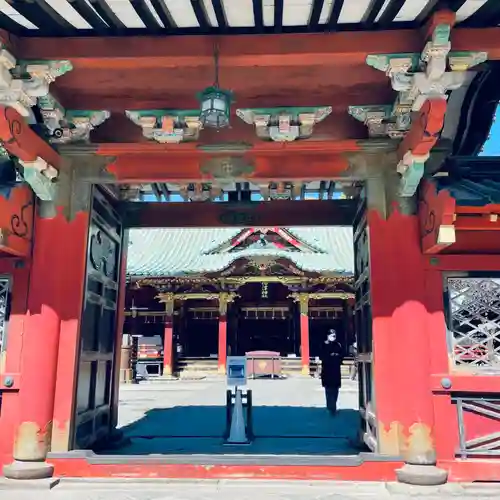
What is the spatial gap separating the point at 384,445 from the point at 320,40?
4.20 m

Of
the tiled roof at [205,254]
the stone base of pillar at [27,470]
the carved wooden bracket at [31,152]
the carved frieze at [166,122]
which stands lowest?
the stone base of pillar at [27,470]

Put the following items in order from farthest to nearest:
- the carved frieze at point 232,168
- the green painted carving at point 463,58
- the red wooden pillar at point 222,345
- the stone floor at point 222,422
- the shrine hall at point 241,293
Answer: the shrine hall at point 241,293 < the red wooden pillar at point 222,345 < the stone floor at point 222,422 < the carved frieze at point 232,168 < the green painted carving at point 463,58

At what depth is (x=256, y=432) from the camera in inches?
343

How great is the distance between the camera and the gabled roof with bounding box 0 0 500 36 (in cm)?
442

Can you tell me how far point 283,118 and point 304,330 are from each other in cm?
1951

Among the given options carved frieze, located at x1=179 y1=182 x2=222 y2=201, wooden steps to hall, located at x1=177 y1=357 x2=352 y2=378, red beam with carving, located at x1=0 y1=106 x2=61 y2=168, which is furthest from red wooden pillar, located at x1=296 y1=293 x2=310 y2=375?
red beam with carving, located at x1=0 y1=106 x2=61 y2=168

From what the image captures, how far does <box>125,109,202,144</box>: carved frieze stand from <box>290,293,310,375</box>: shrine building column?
19389mm

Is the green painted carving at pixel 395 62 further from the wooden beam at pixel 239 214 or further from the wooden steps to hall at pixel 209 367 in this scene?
the wooden steps to hall at pixel 209 367

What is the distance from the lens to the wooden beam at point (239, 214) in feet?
26.9

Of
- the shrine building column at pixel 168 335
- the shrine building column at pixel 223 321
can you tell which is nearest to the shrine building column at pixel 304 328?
the shrine building column at pixel 223 321

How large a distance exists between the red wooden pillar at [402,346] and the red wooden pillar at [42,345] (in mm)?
3462

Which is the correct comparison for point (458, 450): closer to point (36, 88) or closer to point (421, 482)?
point (421, 482)

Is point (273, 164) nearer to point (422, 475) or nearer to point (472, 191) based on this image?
point (472, 191)

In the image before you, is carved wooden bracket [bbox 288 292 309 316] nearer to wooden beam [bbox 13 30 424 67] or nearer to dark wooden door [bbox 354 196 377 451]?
dark wooden door [bbox 354 196 377 451]
